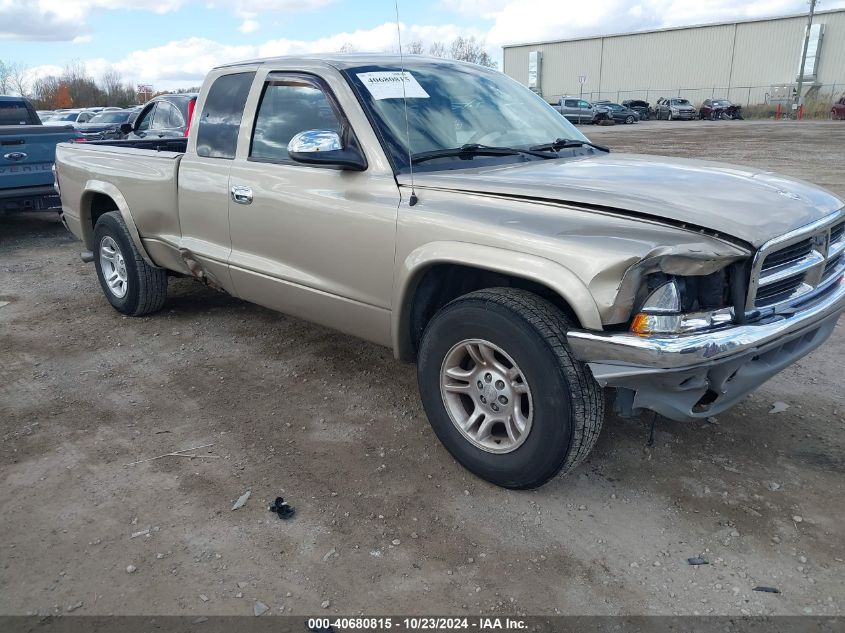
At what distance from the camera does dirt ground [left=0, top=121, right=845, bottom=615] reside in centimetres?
254

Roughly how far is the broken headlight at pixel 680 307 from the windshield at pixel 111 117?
19852 millimetres

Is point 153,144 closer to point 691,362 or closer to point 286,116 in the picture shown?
point 286,116

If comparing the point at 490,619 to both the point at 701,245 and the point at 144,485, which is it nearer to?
the point at 701,245

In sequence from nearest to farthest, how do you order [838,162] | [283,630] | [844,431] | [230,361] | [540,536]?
[283,630], [540,536], [844,431], [230,361], [838,162]

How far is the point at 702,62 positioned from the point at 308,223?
59153 millimetres

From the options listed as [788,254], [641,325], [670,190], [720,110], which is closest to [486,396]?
[641,325]

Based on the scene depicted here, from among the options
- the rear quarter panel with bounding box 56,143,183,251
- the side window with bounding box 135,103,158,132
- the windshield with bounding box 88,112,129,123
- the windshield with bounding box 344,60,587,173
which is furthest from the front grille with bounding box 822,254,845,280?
the windshield with bounding box 88,112,129,123

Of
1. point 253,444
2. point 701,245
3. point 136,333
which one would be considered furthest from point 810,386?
point 136,333

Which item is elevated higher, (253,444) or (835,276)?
(835,276)

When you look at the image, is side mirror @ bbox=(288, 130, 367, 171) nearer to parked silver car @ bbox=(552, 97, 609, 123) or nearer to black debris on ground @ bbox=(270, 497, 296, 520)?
black debris on ground @ bbox=(270, 497, 296, 520)

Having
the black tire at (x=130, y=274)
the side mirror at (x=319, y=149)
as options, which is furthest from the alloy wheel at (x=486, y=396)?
the black tire at (x=130, y=274)

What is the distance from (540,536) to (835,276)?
1817 millimetres

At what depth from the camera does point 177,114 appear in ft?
33.3

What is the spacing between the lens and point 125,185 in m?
5.12
